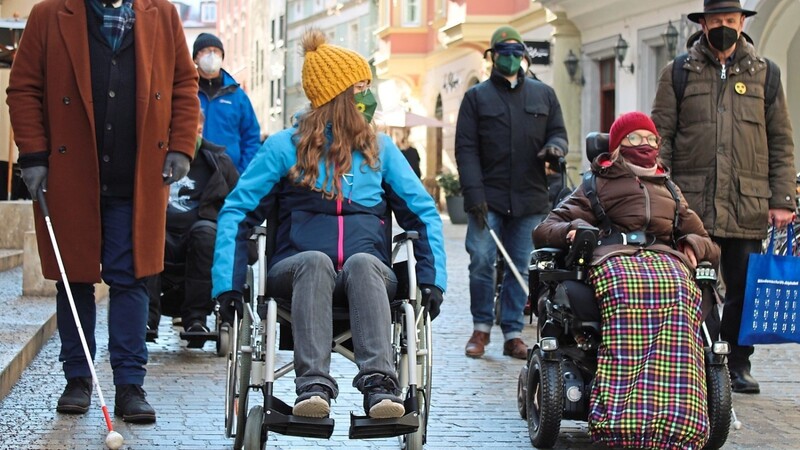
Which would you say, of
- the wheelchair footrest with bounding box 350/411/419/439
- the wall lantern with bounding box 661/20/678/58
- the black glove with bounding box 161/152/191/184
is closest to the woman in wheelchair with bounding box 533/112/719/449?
the wheelchair footrest with bounding box 350/411/419/439

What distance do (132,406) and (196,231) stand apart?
7.99 ft

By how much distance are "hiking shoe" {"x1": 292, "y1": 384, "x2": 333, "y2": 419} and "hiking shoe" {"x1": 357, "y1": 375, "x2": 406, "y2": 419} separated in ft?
0.49

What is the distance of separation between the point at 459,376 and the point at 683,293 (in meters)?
2.61

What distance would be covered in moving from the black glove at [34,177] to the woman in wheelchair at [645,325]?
2.18 metres

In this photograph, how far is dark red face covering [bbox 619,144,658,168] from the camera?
6.80m

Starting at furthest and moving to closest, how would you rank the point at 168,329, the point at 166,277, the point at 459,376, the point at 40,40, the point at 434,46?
the point at 434,46
the point at 168,329
the point at 166,277
the point at 459,376
the point at 40,40

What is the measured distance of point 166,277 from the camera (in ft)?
29.9

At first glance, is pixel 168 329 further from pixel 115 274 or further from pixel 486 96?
pixel 115 274

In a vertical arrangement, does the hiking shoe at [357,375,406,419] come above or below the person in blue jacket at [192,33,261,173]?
below

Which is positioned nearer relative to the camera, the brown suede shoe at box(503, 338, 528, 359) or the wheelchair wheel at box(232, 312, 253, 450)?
the wheelchair wheel at box(232, 312, 253, 450)

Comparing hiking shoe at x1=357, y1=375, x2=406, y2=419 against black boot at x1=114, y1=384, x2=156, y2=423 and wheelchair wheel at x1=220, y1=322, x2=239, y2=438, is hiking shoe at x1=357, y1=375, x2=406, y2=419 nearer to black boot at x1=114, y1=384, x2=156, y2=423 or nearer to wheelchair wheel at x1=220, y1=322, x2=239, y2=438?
wheelchair wheel at x1=220, y1=322, x2=239, y2=438

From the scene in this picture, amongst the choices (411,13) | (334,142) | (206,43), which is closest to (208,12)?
(411,13)

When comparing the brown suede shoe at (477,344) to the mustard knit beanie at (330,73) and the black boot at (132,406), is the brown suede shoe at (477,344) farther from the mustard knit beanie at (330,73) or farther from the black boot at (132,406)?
the mustard knit beanie at (330,73)

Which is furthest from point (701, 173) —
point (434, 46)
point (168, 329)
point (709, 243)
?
point (434, 46)
